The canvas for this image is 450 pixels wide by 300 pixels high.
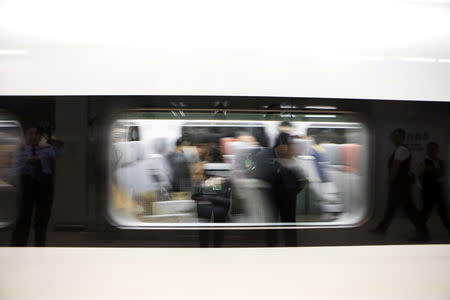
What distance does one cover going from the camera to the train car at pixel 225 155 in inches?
106

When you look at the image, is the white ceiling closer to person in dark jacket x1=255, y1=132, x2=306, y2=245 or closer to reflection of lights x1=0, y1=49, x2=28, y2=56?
reflection of lights x1=0, y1=49, x2=28, y2=56

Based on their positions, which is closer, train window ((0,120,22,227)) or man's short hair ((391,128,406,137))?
train window ((0,120,22,227))

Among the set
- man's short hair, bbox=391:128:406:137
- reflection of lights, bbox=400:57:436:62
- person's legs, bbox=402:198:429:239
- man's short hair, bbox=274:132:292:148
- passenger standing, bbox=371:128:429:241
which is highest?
reflection of lights, bbox=400:57:436:62

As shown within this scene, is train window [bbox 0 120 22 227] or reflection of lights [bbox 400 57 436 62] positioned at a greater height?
reflection of lights [bbox 400 57 436 62]

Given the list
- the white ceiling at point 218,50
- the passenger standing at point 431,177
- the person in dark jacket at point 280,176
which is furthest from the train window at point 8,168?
the passenger standing at point 431,177

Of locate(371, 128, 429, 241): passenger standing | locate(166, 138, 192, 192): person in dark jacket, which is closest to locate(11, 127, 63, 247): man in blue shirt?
locate(166, 138, 192, 192): person in dark jacket

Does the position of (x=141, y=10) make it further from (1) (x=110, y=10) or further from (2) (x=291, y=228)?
(2) (x=291, y=228)

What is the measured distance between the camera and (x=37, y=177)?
8.86 ft

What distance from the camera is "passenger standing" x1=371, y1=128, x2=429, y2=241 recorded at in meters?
2.86

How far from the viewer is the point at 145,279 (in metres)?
2.71

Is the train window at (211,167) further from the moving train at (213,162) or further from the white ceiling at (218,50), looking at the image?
the white ceiling at (218,50)

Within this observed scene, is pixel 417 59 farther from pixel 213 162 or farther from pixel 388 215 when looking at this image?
pixel 213 162

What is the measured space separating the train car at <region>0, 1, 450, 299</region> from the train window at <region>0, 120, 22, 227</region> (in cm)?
1

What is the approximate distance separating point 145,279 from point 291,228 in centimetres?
114
